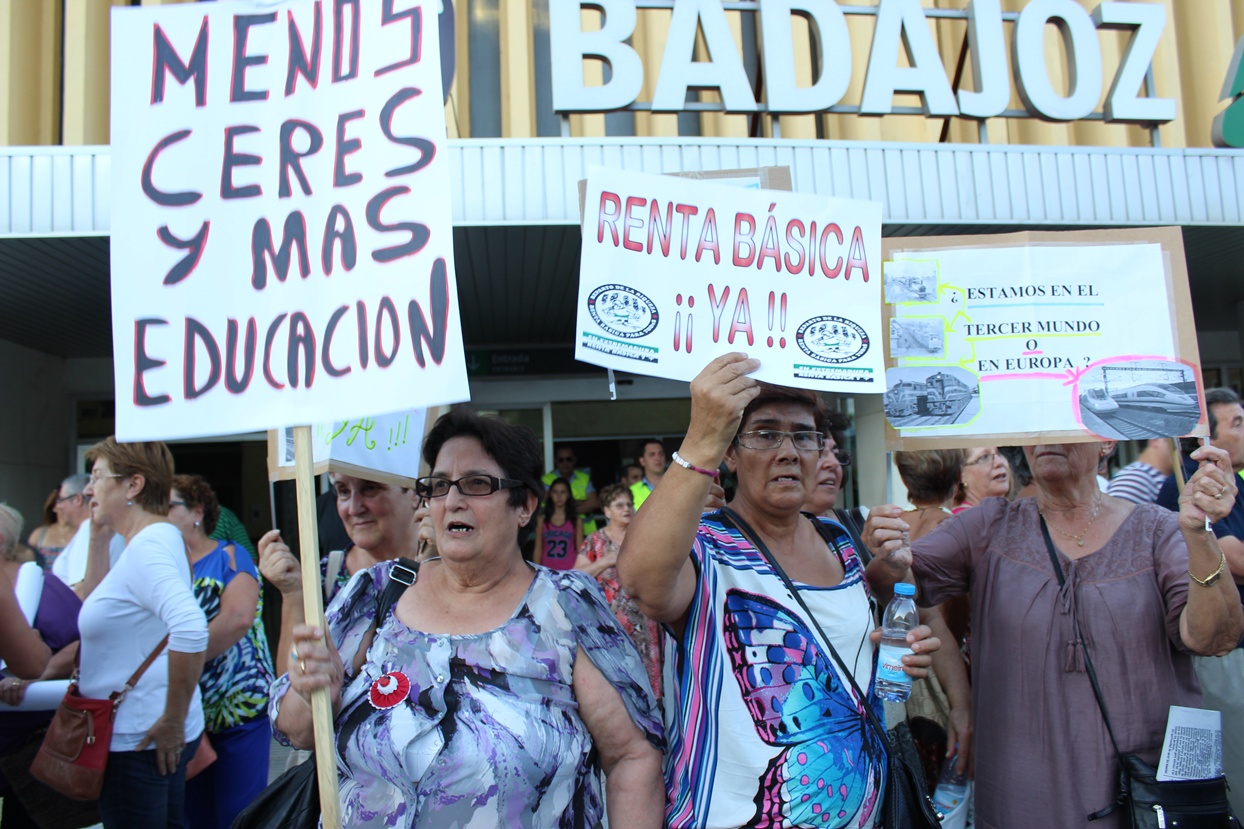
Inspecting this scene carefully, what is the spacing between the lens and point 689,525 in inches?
71.9

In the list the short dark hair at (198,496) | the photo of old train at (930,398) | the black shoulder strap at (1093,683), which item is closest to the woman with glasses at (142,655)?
the short dark hair at (198,496)

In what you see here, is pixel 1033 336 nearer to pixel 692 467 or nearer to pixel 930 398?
pixel 930 398

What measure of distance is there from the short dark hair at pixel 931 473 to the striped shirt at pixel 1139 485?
1039 mm

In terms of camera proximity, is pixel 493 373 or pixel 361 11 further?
pixel 493 373

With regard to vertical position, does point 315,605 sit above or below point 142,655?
above

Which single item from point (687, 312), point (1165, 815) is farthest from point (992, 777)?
point (687, 312)

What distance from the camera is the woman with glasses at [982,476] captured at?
4.37m

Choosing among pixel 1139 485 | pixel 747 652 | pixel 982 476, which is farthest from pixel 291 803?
pixel 1139 485

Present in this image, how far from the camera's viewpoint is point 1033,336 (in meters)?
2.53

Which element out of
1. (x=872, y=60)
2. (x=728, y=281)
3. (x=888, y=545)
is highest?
(x=872, y=60)

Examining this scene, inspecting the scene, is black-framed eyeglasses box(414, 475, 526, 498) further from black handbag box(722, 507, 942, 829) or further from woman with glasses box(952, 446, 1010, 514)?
woman with glasses box(952, 446, 1010, 514)

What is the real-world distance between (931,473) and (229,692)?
3.31 metres

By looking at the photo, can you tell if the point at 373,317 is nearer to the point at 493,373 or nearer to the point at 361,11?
the point at 361,11

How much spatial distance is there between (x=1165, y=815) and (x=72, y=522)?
6.97m
